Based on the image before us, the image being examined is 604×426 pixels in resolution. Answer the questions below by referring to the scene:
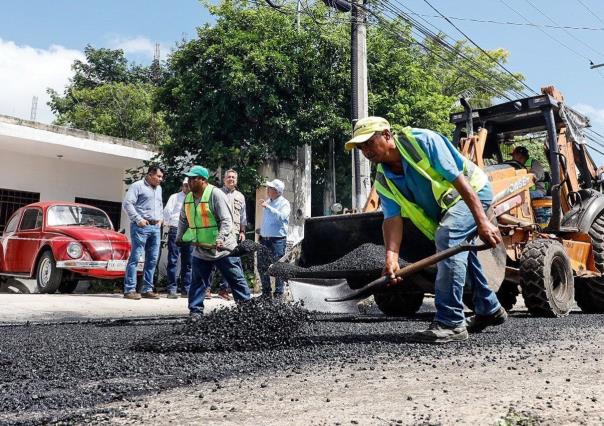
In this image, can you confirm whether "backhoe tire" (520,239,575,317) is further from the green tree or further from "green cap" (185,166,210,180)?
the green tree

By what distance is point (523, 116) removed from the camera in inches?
312

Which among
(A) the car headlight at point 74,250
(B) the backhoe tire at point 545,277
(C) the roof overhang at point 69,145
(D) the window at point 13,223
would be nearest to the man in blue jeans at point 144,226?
(A) the car headlight at point 74,250

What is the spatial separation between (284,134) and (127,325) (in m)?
8.62

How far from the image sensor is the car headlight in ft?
34.9

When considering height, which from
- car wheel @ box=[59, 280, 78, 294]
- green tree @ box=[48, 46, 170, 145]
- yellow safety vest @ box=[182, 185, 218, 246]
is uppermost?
green tree @ box=[48, 46, 170, 145]

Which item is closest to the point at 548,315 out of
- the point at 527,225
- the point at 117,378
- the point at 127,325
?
the point at 527,225

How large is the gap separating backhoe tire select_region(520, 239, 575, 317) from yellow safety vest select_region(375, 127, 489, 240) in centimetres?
203

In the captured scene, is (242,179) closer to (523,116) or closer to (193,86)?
(193,86)

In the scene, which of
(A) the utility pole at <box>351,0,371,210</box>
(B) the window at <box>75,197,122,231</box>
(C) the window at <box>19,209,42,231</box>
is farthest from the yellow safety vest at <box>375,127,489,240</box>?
(B) the window at <box>75,197,122,231</box>

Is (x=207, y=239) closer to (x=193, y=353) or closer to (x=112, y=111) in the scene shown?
(x=193, y=353)

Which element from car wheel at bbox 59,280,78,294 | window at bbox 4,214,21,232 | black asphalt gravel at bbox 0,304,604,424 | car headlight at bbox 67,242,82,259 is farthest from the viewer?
window at bbox 4,214,21,232

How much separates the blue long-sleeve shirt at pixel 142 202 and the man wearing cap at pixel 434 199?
5132 millimetres

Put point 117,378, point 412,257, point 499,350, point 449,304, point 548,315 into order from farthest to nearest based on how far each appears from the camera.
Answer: point 548,315, point 412,257, point 449,304, point 499,350, point 117,378

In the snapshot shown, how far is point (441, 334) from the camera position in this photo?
4539 mm
